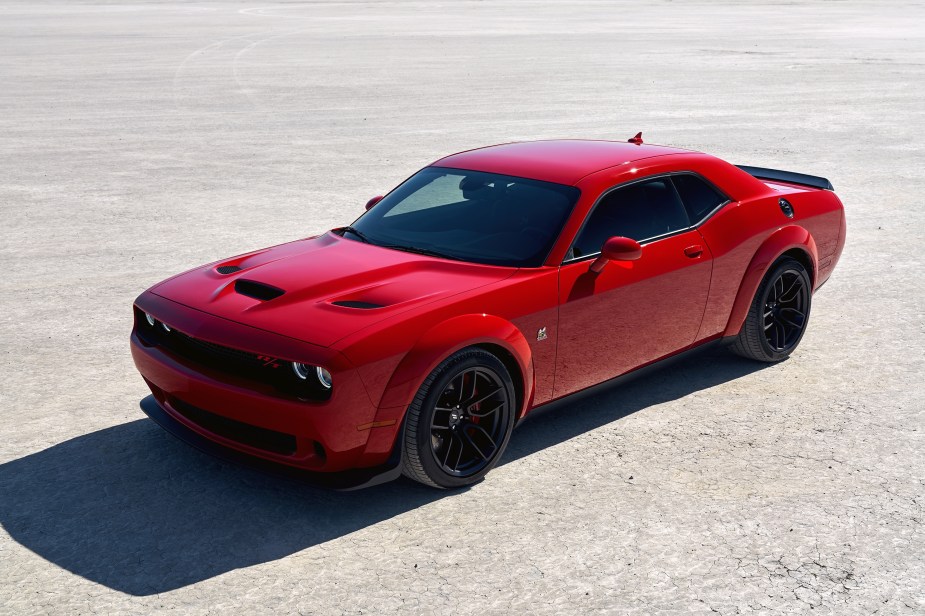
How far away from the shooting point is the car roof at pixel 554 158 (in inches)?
236

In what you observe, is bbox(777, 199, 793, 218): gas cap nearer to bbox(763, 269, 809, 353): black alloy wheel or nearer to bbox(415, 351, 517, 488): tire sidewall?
bbox(763, 269, 809, 353): black alloy wheel

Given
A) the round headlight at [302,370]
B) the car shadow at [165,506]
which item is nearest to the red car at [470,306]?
the round headlight at [302,370]

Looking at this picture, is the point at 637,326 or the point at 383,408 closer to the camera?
the point at 383,408

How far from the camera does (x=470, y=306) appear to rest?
197 inches

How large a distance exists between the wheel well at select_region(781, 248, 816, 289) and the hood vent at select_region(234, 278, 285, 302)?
3.32 m

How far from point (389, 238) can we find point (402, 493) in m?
1.51

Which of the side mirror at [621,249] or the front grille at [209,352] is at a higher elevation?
the side mirror at [621,249]

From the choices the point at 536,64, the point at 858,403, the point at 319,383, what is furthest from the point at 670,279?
the point at 536,64

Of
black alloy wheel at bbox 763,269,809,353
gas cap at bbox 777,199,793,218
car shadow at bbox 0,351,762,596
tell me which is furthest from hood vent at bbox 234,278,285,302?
gas cap at bbox 777,199,793,218

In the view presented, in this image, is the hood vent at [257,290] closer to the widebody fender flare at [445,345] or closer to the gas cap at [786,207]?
the widebody fender flare at [445,345]

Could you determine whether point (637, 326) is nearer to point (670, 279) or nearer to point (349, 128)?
point (670, 279)

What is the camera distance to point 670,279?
19.6ft

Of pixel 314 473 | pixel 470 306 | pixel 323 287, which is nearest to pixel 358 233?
pixel 323 287

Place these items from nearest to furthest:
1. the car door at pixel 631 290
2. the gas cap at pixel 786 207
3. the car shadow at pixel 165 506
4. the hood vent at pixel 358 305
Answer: the car shadow at pixel 165 506 → the hood vent at pixel 358 305 → the car door at pixel 631 290 → the gas cap at pixel 786 207
